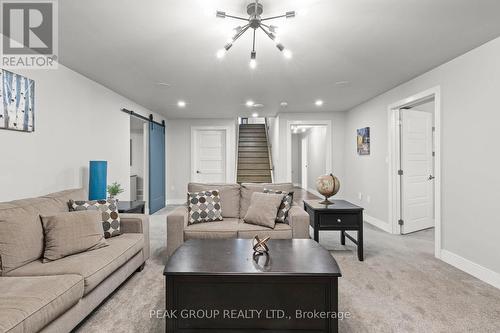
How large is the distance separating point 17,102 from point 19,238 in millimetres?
1416

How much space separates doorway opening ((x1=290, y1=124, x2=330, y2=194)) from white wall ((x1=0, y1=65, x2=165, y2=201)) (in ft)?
15.1

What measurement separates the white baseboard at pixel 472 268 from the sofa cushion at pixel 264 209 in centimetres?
207

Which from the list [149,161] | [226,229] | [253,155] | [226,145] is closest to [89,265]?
[226,229]

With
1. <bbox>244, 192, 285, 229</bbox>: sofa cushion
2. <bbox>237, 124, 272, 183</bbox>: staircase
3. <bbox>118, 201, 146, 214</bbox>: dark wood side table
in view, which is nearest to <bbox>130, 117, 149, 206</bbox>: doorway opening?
<bbox>237, 124, 272, 183</bbox>: staircase

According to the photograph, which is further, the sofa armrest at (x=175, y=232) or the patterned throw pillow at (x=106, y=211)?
the sofa armrest at (x=175, y=232)

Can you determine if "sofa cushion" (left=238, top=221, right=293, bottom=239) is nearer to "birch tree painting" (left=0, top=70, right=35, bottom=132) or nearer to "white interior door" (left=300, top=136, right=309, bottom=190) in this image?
"birch tree painting" (left=0, top=70, right=35, bottom=132)

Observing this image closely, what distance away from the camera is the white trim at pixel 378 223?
169 inches

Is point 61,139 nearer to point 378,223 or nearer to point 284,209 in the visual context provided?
point 284,209

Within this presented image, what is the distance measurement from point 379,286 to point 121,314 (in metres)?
2.25

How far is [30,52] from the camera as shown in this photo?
262cm

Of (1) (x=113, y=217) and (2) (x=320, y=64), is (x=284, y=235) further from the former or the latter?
(2) (x=320, y=64)

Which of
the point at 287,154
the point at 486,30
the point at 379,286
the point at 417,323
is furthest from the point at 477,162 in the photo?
the point at 287,154

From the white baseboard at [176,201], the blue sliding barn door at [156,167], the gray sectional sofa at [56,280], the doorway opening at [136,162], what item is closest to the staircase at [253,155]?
the white baseboard at [176,201]

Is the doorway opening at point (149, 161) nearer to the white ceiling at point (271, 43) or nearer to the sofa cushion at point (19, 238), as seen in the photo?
the white ceiling at point (271, 43)
